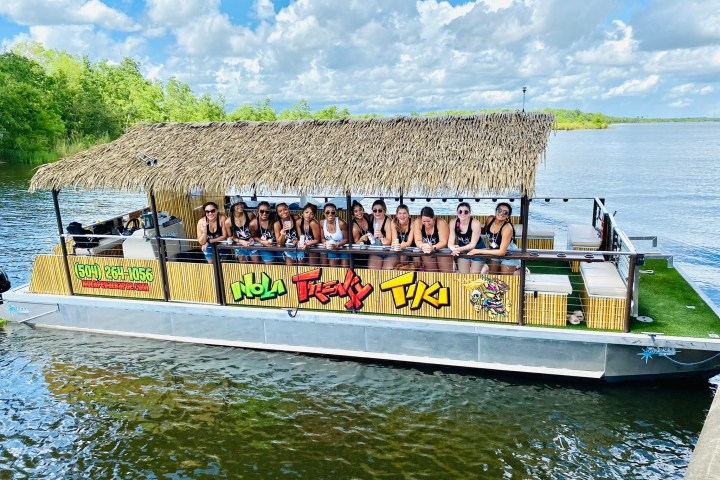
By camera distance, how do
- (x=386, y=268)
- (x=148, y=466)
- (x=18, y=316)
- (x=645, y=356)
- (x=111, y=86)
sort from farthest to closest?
(x=111, y=86)
(x=18, y=316)
(x=386, y=268)
(x=645, y=356)
(x=148, y=466)

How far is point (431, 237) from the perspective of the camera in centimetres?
857

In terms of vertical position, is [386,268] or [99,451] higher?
[386,268]

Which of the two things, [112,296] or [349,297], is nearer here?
[349,297]

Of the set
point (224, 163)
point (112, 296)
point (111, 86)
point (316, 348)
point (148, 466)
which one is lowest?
point (148, 466)

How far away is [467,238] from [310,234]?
8.45ft

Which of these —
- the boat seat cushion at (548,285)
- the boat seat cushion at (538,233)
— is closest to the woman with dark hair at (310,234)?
the boat seat cushion at (548,285)

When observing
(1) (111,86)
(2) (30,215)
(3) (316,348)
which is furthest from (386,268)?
(1) (111,86)

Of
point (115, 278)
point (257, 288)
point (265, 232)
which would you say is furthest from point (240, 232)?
point (115, 278)

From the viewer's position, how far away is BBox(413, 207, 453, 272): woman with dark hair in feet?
27.3

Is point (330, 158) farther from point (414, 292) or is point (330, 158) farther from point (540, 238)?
point (540, 238)

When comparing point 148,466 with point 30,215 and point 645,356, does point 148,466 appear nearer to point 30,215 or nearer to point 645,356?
point 645,356

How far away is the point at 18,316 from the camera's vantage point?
1042cm

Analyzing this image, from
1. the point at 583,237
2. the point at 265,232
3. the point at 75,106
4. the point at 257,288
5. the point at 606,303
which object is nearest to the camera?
the point at 606,303

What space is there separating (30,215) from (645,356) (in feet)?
79.3
